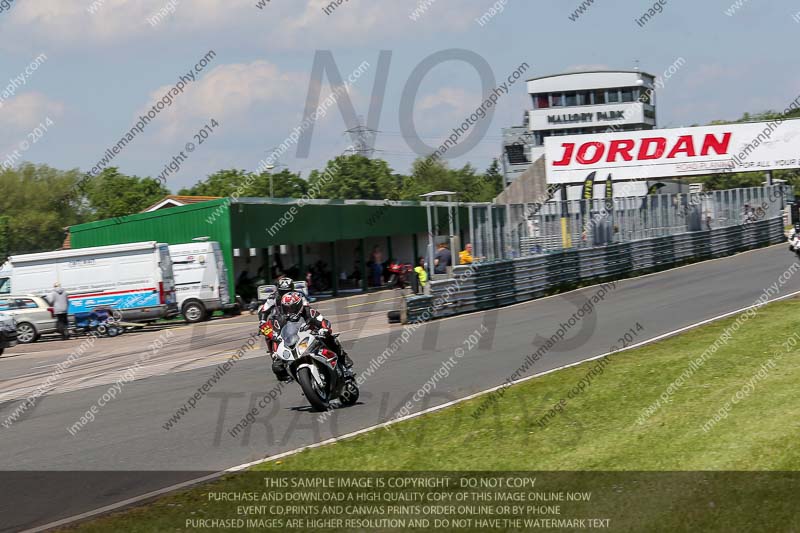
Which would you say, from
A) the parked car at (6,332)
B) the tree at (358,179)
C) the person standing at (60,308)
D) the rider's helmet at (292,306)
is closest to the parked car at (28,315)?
the person standing at (60,308)

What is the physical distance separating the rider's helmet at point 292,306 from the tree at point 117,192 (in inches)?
3367

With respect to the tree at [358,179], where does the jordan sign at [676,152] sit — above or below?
below

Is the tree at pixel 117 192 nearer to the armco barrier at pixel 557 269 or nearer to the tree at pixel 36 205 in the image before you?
the tree at pixel 36 205

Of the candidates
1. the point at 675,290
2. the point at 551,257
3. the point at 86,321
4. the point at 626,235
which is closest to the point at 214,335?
the point at 86,321

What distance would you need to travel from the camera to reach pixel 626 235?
32.7 metres

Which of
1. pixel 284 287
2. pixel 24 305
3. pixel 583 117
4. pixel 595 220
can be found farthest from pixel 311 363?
pixel 583 117

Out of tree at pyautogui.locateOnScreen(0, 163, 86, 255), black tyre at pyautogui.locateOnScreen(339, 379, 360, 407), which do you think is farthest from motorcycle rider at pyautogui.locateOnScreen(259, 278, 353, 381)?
tree at pyautogui.locateOnScreen(0, 163, 86, 255)

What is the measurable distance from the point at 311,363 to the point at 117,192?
9783cm

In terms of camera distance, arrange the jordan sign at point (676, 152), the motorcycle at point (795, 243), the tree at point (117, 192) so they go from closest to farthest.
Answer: the motorcycle at point (795, 243)
the jordan sign at point (676, 152)
the tree at point (117, 192)

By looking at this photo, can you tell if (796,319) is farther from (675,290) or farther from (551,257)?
(551,257)

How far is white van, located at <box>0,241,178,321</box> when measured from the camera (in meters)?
30.9

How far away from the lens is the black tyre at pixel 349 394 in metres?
11.6

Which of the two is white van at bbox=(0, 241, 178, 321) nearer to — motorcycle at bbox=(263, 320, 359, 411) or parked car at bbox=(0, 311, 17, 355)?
parked car at bbox=(0, 311, 17, 355)

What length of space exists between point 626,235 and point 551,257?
6040mm
